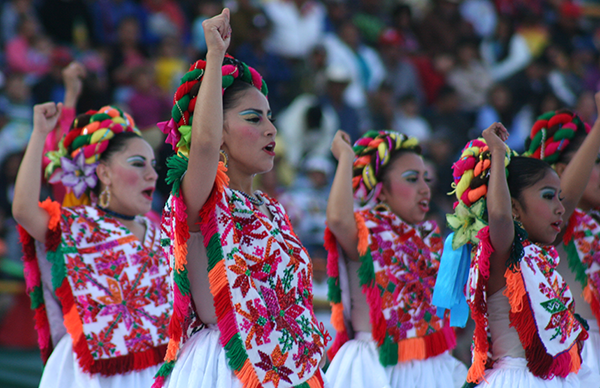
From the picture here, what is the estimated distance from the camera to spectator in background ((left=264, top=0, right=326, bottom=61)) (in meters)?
10.3

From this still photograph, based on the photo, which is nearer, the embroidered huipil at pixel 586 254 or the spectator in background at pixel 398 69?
the embroidered huipil at pixel 586 254

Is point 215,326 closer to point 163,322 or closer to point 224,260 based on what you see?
point 224,260

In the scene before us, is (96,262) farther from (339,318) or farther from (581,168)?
(581,168)

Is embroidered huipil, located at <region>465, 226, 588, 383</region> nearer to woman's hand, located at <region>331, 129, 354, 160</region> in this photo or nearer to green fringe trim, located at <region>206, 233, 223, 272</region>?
woman's hand, located at <region>331, 129, 354, 160</region>

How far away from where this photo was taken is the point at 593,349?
402 centimetres

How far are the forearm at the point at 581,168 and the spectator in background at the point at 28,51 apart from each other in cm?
669

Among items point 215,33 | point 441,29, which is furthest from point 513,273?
point 441,29

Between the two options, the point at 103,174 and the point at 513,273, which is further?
the point at 103,174

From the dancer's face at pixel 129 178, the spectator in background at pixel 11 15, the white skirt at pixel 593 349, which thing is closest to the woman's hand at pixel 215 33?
the dancer's face at pixel 129 178

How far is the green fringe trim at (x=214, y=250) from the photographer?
260 centimetres

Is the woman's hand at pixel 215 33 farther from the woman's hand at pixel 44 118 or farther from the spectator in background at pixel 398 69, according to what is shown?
the spectator in background at pixel 398 69

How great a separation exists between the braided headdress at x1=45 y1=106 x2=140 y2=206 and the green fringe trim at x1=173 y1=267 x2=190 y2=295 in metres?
1.82

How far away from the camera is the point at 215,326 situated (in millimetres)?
2727

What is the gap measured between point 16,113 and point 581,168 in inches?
255
